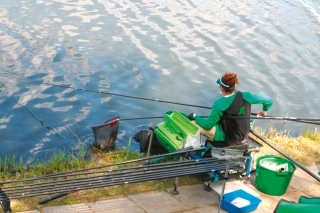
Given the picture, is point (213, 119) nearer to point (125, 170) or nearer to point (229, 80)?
point (229, 80)

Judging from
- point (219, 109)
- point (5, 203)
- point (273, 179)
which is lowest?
point (273, 179)

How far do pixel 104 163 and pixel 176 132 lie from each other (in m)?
1.28

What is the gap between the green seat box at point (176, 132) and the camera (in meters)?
5.93

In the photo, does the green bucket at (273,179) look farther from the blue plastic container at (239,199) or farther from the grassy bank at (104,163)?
the grassy bank at (104,163)

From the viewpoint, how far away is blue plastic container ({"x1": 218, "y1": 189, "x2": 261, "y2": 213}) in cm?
523

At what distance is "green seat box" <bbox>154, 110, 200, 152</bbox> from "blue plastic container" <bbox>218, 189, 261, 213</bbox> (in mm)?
734

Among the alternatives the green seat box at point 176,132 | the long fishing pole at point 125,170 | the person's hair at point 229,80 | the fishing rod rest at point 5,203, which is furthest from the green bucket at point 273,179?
the fishing rod rest at point 5,203

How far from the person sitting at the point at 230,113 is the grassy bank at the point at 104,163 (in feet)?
1.84

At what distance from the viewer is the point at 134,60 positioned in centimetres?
1165

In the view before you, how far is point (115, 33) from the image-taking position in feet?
42.5

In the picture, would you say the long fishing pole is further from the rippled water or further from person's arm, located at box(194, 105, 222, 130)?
the rippled water

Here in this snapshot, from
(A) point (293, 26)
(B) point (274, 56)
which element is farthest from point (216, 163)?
(A) point (293, 26)

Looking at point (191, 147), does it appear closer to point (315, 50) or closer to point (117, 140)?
point (117, 140)

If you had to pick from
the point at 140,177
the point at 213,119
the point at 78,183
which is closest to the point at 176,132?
the point at 213,119
